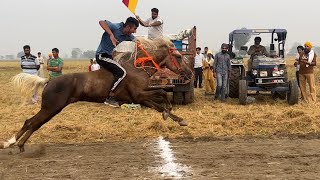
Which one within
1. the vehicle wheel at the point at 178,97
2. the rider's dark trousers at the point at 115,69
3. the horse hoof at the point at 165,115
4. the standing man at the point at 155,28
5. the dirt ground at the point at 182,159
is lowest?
the dirt ground at the point at 182,159

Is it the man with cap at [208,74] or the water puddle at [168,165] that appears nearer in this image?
the water puddle at [168,165]

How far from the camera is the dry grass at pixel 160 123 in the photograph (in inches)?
365

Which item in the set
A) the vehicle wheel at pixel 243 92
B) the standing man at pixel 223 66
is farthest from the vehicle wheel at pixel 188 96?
the vehicle wheel at pixel 243 92

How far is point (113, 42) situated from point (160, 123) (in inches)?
101

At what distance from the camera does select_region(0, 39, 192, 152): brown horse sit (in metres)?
7.93

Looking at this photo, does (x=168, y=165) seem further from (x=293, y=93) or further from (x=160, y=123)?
(x=293, y=93)

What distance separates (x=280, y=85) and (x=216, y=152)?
23.8 ft

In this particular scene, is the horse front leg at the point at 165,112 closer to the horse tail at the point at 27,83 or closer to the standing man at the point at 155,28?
the horse tail at the point at 27,83

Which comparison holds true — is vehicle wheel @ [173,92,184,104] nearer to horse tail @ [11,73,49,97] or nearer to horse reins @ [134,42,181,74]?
horse reins @ [134,42,181,74]

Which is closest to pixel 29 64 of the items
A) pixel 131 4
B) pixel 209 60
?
pixel 131 4

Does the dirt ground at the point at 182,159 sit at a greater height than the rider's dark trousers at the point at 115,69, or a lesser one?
lesser

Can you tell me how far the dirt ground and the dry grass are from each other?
0.72 meters

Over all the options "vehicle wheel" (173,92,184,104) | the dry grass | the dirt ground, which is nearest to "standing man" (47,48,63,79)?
the dry grass

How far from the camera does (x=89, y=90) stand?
26.5ft
